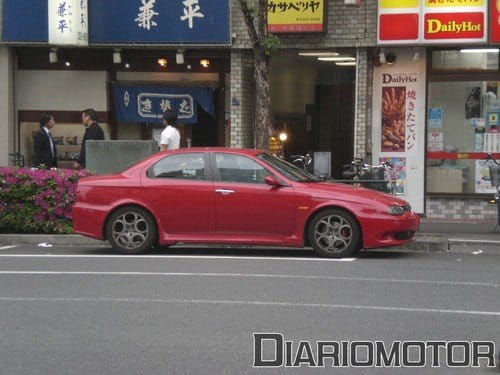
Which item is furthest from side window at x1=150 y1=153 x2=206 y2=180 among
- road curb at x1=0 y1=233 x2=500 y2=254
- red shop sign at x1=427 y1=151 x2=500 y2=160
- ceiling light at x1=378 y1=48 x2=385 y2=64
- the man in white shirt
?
red shop sign at x1=427 y1=151 x2=500 y2=160

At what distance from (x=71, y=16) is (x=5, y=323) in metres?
9.57

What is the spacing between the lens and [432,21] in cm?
1427

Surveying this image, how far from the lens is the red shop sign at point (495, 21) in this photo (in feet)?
45.9

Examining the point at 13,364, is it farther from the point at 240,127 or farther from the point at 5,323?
the point at 240,127

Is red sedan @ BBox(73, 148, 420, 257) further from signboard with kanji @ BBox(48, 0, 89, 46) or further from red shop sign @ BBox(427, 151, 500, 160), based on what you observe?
signboard with kanji @ BBox(48, 0, 89, 46)

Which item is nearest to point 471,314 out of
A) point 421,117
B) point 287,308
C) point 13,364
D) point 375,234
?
point 287,308

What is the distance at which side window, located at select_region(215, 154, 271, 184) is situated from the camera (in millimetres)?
10414

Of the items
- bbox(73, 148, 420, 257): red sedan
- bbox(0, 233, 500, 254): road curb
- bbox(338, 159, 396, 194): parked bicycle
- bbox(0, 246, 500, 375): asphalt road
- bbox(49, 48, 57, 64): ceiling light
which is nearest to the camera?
bbox(0, 246, 500, 375): asphalt road

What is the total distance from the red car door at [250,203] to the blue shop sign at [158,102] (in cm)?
622

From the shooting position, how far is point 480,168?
15188 millimetres

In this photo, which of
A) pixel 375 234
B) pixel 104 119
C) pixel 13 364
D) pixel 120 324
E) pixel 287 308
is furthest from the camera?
pixel 104 119

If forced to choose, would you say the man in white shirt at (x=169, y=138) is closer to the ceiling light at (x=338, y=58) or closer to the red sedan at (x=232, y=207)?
the red sedan at (x=232, y=207)

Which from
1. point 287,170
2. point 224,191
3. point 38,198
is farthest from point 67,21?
point 287,170

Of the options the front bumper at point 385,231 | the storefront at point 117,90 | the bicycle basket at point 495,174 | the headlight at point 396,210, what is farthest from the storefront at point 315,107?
the front bumper at point 385,231
